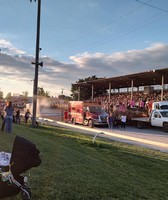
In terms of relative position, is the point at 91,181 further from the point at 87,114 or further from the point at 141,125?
the point at 87,114

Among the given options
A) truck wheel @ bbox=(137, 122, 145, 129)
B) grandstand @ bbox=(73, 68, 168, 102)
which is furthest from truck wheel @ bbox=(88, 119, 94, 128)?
grandstand @ bbox=(73, 68, 168, 102)

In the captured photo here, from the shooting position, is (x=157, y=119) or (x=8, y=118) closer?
(x=8, y=118)

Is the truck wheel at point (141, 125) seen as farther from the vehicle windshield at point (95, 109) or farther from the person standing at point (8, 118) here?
the person standing at point (8, 118)

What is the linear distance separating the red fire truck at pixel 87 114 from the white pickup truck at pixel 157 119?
349 centimetres

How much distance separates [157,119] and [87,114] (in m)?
7.32

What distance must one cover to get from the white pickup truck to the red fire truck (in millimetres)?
3488

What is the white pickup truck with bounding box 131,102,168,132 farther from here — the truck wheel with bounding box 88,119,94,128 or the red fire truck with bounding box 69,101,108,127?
the truck wheel with bounding box 88,119,94,128

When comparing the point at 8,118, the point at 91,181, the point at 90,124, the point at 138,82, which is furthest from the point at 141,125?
the point at 91,181

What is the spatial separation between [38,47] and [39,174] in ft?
60.8

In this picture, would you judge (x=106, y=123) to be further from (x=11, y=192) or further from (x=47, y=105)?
(x=47, y=105)

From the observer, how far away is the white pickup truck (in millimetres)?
26959

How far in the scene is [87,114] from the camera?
31.1 meters

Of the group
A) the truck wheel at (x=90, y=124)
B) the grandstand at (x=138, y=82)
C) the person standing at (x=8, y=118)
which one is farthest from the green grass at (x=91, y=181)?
the grandstand at (x=138, y=82)

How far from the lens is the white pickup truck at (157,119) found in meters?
27.0
